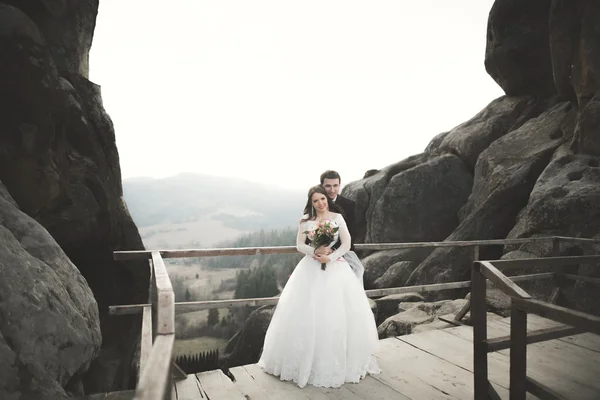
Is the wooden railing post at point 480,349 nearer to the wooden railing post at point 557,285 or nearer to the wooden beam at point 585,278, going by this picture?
the wooden beam at point 585,278

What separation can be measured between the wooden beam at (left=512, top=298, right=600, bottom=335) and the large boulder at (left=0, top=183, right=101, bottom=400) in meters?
3.72

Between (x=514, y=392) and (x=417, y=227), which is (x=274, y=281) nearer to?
(x=417, y=227)

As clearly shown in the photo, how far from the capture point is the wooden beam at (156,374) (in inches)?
51.3

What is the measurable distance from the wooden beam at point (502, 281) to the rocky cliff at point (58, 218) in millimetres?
3699

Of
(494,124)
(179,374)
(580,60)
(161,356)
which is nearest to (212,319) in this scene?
(494,124)

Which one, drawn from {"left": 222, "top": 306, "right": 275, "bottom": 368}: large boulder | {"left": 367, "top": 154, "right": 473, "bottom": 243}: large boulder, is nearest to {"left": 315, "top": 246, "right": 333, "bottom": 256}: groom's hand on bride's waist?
{"left": 222, "top": 306, "right": 275, "bottom": 368}: large boulder

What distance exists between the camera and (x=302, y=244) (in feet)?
14.8

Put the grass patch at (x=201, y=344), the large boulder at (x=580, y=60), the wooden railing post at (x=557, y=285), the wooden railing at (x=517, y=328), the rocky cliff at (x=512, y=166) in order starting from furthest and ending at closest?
1. the grass patch at (x=201, y=344)
2. the large boulder at (x=580, y=60)
3. the rocky cliff at (x=512, y=166)
4. the wooden railing post at (x=557, y=285)
5. the wooden railing at (x=517, y=328)

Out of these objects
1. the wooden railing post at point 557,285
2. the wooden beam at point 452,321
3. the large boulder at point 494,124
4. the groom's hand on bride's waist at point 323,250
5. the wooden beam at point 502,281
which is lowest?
the wooden beam at point 452,321

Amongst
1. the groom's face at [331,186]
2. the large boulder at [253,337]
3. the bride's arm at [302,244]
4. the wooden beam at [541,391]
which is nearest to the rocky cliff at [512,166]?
the large boulder at [253,337]

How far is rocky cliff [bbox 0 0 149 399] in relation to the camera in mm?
3307

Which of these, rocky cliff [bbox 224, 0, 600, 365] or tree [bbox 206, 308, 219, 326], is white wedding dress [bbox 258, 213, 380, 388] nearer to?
rocky cliff [bbox 224, 0, 600, 365]

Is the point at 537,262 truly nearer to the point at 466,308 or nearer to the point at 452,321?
the point at 466,308

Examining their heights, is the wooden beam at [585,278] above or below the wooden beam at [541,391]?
above
